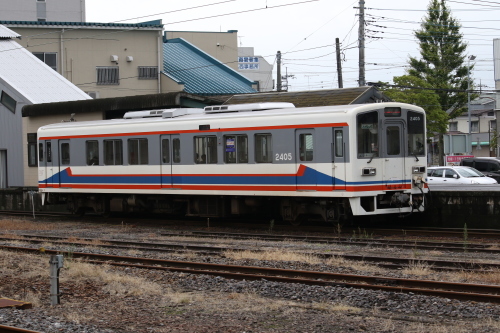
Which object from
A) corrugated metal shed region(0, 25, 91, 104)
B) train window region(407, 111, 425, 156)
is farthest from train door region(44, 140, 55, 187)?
train window region(407, 111, 425, 156)

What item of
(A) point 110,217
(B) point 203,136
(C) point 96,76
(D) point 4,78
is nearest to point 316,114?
→ (B) point 203,136

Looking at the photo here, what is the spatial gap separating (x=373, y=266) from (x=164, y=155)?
9.37 m

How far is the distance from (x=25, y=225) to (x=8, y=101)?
12843mm

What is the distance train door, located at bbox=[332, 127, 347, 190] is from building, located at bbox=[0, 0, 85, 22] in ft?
155

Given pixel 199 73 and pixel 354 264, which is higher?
pixel 199 73

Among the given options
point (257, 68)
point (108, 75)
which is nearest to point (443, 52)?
point (108, 75)

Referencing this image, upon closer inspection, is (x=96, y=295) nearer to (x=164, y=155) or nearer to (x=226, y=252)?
(x=226, y=252)

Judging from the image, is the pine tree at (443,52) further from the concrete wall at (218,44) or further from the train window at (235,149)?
the train window at (235,149)

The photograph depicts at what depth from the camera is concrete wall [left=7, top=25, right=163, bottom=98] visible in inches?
1716

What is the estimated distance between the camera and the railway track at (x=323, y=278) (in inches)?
361

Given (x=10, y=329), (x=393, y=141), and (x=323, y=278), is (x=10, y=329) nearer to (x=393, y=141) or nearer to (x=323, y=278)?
(x=323, y=278)

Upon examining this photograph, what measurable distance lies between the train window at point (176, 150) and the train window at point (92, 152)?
2.98 m

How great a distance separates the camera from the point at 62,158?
2227 cm

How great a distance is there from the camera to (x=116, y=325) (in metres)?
8.06
